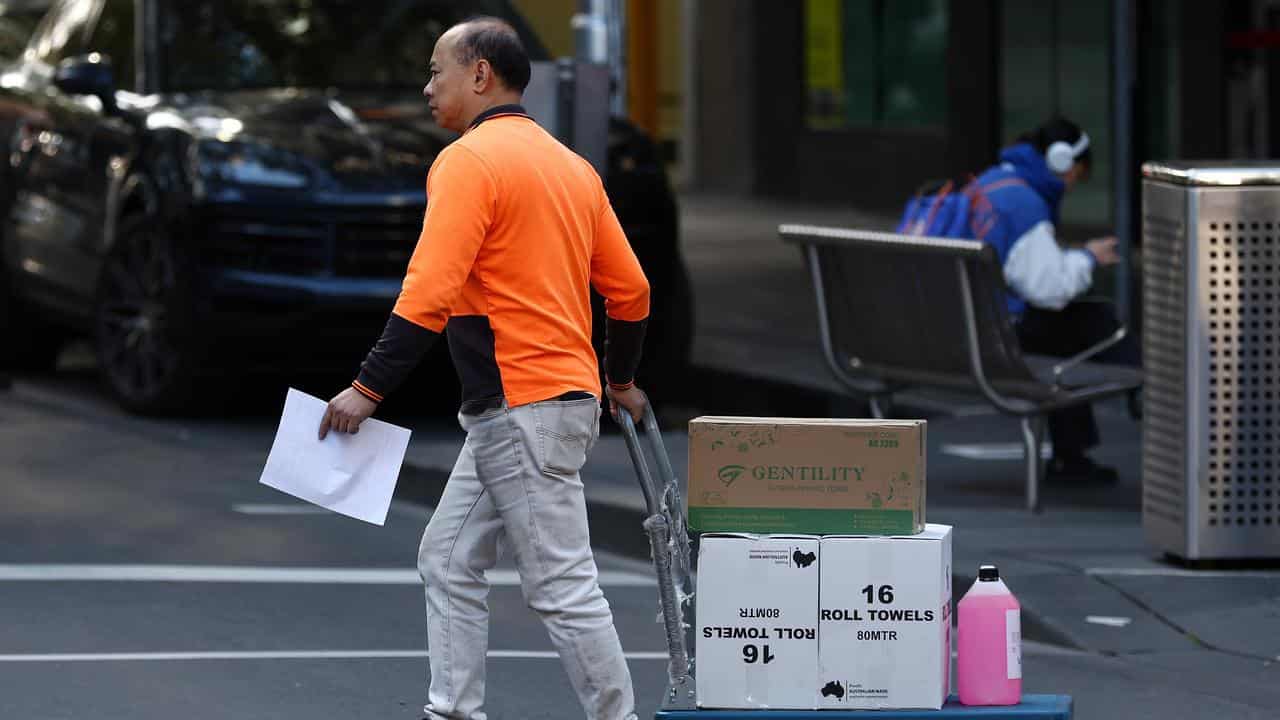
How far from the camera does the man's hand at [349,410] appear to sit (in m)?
5.38

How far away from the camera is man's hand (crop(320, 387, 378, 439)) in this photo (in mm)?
5375

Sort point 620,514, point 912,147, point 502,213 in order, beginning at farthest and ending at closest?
point 912,147, point 620,514, point 502,213

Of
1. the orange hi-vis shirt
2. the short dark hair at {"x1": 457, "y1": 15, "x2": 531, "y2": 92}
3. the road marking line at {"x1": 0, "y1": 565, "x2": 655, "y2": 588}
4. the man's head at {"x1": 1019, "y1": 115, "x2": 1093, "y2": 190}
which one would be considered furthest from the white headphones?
the short dark hair at {"x1": 457, "y1": 15, "x2": 531, "y2": 92}

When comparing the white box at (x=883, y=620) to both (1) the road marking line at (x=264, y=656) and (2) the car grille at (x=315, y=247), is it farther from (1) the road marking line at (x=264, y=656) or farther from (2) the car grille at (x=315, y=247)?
(2) the car grille at (x=315, y=247)

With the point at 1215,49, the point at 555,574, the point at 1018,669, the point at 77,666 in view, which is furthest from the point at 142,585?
the point at 1215,49

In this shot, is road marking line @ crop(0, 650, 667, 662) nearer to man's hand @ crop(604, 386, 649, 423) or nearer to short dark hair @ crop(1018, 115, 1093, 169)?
man's hand @ crop(604, 386, 649, 423)

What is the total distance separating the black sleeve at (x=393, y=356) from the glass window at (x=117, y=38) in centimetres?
726

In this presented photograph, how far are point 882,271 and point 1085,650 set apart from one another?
262 centimetres

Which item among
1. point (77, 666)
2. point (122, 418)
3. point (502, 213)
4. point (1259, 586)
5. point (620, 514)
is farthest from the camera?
point (122, 418)

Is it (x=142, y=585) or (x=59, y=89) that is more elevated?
(x=59, y=89)

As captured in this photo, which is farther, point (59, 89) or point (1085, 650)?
point (59, 89)

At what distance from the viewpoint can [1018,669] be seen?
5.55 metres

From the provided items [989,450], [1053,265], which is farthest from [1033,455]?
[989,450]

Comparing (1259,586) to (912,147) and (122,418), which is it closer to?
(122,418)
